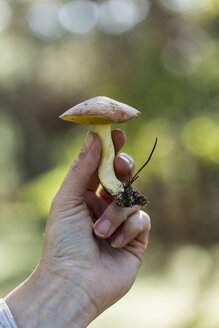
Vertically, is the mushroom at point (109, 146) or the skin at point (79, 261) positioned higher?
the mushroom at point (109, 146)

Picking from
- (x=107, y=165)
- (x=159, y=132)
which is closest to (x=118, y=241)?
(x=107, y=165)

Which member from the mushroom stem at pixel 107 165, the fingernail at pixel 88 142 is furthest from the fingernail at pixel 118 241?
the fingernail at pixel 88 142

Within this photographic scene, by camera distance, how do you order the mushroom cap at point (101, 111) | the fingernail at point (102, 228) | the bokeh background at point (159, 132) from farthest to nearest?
the bokeh background at point (159, 132)
the fingernail at point (102, 228)
the mushroom cap at point (101, 111)

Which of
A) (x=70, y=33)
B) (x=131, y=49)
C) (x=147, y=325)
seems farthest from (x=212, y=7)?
(x=147, y=325)

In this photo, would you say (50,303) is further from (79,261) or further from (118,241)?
(118,241)

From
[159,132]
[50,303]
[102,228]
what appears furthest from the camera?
[159,132]

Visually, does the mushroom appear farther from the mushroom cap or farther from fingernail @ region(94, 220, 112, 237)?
fingernail @ region(94, 220, 112, 237)

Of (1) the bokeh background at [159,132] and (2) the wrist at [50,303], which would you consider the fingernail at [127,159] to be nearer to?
(2) the wrist at [50,303]
